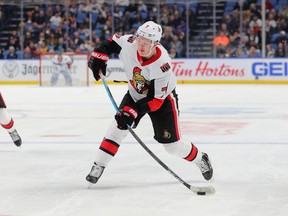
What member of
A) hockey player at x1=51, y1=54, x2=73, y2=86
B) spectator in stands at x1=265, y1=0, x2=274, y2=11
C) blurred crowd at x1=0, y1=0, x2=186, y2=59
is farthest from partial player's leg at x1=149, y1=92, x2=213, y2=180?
spectator in stands at x1=265, y1=0, x2=274, y2=11

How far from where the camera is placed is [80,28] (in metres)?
19.0

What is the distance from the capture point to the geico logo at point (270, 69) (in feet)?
54.3

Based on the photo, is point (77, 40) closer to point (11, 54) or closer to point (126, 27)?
point (126, 27)

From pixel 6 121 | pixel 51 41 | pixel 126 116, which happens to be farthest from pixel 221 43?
pixel 126 116

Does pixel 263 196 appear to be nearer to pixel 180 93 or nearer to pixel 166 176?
pixel 166 176

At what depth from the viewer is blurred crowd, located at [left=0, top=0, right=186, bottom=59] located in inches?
717

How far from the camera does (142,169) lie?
15.9 feet

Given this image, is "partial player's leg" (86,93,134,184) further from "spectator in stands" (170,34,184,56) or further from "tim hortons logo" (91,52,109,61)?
"spectator in stands" (170,34,184,56)

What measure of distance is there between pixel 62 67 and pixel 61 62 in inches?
6.7

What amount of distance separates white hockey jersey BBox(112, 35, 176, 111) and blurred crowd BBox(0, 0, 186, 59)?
13654 mm

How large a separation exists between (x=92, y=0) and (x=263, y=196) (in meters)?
16.2

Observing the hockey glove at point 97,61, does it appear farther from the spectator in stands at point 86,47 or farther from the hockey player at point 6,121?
the spectator in stands at point 86,47

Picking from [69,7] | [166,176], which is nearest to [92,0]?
[69,7]

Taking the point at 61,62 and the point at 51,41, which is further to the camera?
the point at 51,41
